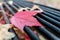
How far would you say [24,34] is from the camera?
975 mm

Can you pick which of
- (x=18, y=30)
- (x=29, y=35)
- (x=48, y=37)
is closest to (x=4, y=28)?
(x=18, y=30)

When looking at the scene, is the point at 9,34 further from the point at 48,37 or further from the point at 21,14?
the point at 21,14

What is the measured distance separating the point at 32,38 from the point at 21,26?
0.80 feet

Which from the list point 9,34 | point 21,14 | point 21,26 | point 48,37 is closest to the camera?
point 48,37

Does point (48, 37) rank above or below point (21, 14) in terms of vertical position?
above

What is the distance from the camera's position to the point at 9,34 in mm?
971

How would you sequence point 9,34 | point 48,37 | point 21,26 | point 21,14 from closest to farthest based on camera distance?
point 48,37, point 9,34, point 21,26, point 21,14

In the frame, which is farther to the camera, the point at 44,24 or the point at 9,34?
the point at 44,24

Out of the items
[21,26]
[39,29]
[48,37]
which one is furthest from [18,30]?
[48,37]

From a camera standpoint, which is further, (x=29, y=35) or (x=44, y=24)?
(x=44, y=24)

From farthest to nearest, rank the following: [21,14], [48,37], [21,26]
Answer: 1. [21,14]
2. [21,26]
3. [48,37]

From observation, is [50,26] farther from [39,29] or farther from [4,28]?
[4,28]

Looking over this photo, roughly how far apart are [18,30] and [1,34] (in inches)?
5.3

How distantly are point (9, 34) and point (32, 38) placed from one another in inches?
7.7
